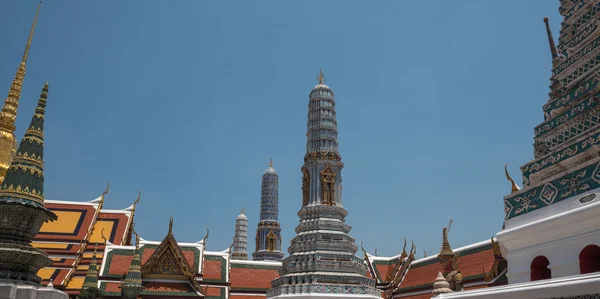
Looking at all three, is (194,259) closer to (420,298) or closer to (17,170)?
(420,298)

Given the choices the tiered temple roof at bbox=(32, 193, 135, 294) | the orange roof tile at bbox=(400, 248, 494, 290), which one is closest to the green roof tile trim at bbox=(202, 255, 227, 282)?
the tiered temple roof at bbox=(32, 193, 135, 294)

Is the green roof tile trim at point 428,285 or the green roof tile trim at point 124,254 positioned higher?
the green roof tile trim at point 124,254

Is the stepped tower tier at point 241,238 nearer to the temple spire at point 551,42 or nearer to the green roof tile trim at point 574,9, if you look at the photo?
the temple spire at point 551,42

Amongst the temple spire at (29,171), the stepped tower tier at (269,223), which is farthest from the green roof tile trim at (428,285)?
the stepped tower tier at (269,223)

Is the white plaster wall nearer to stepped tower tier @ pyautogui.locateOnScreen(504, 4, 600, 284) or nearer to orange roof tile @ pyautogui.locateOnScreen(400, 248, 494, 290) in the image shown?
stepped tower tier @ pyautogui.locateOnScreen(504, 4, 600, 284)

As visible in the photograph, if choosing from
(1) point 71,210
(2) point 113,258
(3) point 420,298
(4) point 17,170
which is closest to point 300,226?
(3) point 420,298

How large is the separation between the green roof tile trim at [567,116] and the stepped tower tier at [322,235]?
766 cm

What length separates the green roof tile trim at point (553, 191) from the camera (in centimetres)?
619

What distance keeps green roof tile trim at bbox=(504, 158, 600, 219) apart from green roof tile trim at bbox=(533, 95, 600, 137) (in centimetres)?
116

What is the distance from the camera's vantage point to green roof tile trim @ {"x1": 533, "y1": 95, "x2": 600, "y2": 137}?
6.99 meters

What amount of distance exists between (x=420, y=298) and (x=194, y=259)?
8.93 m

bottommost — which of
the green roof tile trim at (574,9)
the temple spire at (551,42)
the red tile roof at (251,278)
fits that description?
the red tile roof at (251,278)

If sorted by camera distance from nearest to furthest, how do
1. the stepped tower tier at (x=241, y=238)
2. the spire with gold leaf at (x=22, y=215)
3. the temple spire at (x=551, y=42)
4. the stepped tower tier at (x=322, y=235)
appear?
the spire with gold leaf at (x=22, y=215)
the temple spire at (x=551, y=42)
the stepped tower tier at (x=322, y=235)
the stepped tower tier at (x=241, y=238)

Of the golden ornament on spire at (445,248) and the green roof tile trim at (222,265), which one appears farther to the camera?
the green roof tile trim at (222,265)
